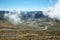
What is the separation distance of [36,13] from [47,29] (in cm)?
93

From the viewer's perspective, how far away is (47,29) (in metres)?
7.41

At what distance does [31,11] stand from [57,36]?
152cm

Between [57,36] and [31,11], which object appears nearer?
[57,36]

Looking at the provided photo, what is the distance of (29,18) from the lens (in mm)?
7715

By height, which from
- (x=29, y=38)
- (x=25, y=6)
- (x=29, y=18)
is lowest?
(x=29, y=38)

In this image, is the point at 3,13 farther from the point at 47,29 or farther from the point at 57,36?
the point at 57,36

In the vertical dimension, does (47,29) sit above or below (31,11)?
below

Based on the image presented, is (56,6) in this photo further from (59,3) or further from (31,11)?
(31,11)

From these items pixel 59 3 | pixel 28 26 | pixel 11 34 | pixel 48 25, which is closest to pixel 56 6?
pixel 59 3

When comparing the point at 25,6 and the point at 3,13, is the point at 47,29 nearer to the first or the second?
the point at 25,6

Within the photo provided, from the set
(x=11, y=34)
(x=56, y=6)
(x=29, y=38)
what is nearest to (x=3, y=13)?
(x=11, y=34)

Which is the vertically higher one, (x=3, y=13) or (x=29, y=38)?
(x=3, y=13)

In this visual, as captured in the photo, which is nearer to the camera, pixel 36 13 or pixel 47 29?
pixel 47 29

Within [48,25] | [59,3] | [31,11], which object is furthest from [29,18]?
[59,3]
